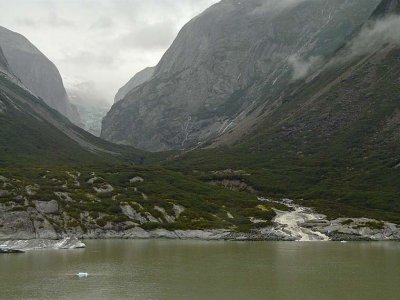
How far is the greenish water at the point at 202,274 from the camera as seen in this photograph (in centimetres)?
4712

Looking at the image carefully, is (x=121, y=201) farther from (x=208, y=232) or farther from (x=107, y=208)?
(x=208, y=232)

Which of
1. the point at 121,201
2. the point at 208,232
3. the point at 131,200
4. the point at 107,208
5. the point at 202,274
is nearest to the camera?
the point at 202,274

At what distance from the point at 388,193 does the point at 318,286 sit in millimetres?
142918

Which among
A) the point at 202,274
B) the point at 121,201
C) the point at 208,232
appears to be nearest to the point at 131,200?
the point at 121,201

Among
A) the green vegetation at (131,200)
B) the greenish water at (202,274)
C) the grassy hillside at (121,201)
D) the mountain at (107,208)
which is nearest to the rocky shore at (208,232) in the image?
the mountain at (107,208)

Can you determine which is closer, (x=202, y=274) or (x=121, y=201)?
(x=202, y=274)

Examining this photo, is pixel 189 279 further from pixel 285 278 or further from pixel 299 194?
pixel 299 194

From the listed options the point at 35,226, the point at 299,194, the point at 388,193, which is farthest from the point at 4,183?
the point at 388,193

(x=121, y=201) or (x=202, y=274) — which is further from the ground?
(x=121, y=201)

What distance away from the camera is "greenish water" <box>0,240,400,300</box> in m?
47.1

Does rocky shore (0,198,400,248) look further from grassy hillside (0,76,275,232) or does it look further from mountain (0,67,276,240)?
grassy hillside (0,76,275,232)

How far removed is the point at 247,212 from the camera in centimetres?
14388

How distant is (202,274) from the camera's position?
193ft

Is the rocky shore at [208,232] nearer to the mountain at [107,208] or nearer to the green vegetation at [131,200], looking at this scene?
the mountain at [107,208]
